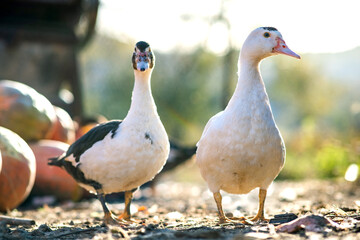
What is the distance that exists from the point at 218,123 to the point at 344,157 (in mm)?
8622

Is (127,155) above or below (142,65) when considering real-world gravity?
below

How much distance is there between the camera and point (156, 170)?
15.1ft

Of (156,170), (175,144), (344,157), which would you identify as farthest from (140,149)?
(344,157)

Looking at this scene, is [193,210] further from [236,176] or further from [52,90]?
[52,90]

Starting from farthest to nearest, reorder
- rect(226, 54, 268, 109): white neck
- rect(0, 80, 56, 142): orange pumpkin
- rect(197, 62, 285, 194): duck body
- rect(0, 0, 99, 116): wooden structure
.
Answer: rect(0, 0, 99, 116): wooden structure < rect(0, 80, 56, 142): orange pumpkin < rect(226, 54, 268, 109): white neck < rect(197, 62, 285, 194): duck body

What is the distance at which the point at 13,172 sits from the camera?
591cm

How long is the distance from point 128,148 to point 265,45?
145 centimetres

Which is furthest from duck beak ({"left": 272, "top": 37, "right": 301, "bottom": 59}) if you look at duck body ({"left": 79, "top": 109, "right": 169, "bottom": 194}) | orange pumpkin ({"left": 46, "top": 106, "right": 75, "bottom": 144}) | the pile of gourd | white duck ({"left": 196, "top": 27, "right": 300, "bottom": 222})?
orange pumpkin ({"left": 46, "top": 106, "right": 75, "bottom": 144})

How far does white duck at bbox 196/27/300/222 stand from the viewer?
4066 mm

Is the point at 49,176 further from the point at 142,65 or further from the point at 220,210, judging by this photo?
the point at 220,210

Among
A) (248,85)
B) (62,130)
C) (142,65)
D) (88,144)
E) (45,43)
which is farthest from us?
(45,43)

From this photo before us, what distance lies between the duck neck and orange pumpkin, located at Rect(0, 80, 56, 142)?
3022mm

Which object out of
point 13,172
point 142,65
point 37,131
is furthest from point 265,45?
point 37,131

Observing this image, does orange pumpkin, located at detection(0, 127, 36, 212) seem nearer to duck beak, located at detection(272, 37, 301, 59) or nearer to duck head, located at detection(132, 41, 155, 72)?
duck head, located at detection(132, 41, 155, 72)
